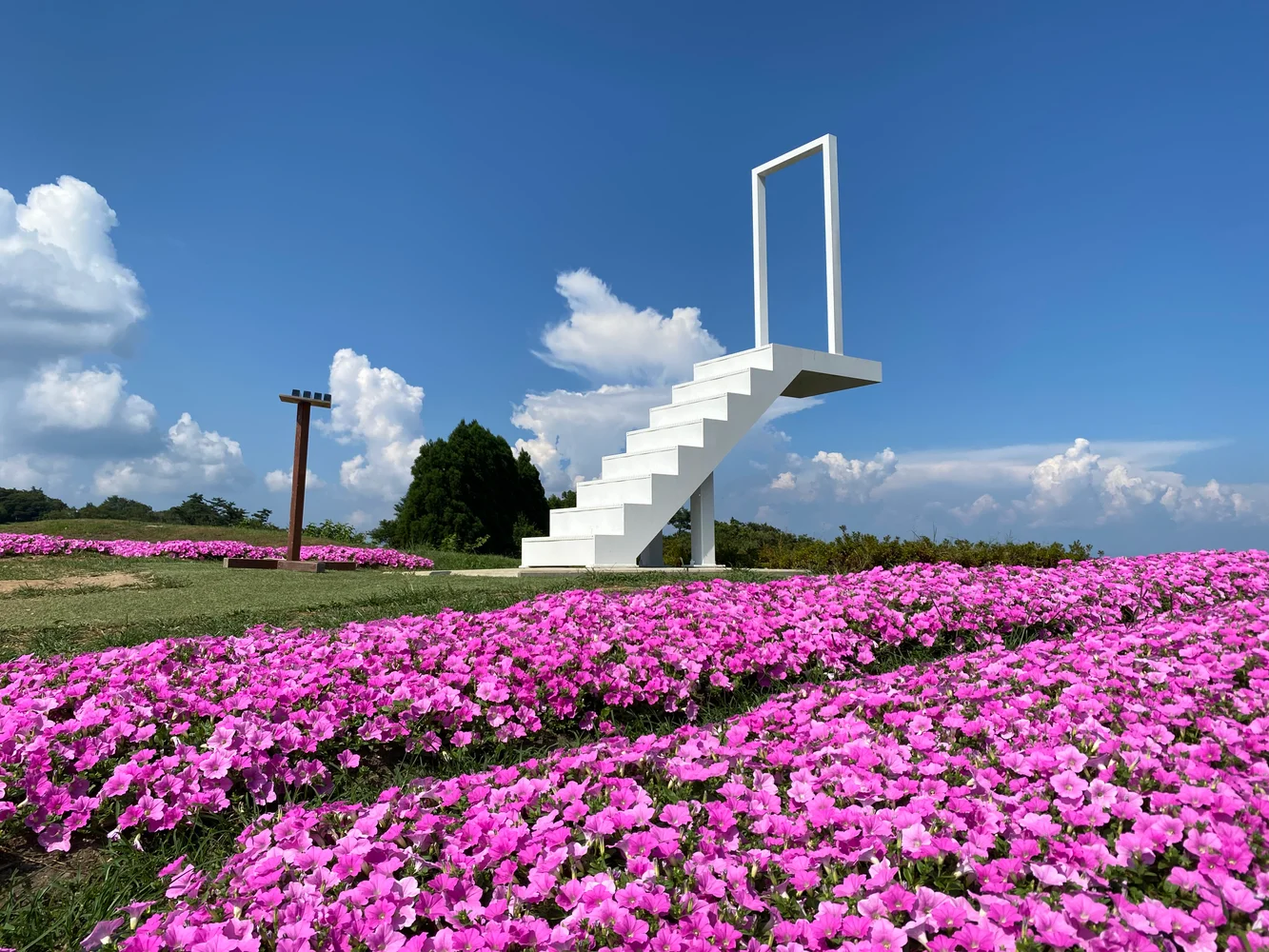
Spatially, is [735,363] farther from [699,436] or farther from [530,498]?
[530,498]

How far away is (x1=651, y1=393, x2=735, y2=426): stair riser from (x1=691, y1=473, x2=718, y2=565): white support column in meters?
0.70

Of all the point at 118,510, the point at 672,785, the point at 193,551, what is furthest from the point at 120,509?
the point at 672,785

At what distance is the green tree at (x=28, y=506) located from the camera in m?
22.3

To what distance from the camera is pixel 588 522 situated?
8688 millimetres

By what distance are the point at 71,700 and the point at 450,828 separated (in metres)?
1.87

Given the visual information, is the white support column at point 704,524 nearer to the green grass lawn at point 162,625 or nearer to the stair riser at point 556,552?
the stair riser at point 556,552

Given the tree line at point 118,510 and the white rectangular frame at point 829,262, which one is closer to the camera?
the white rectangular frame at point 829,262

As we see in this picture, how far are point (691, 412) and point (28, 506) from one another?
892 inches

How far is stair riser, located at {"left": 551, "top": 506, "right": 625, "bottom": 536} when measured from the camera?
829cm

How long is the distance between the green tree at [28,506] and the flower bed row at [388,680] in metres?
23.2

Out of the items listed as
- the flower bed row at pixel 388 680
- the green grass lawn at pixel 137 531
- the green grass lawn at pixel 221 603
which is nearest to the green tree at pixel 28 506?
the green grass lawn at pixel 137 531

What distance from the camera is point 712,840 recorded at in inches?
68.3

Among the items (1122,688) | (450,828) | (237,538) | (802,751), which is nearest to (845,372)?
(1122,688)

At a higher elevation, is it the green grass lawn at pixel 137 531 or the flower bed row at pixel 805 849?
the green grass lawn at pixel 137 531
